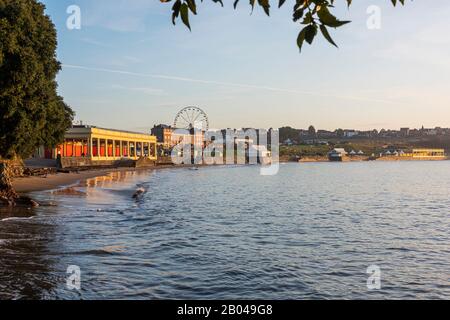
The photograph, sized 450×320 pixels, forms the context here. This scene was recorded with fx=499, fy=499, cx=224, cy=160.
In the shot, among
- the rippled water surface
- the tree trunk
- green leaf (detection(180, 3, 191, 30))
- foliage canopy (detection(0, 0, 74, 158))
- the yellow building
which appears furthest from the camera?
the yellow building

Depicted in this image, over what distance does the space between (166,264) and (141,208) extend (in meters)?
21.2

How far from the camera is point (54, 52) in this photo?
45625 millimetres

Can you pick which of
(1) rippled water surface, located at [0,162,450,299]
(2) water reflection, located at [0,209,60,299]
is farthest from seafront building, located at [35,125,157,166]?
(2) water reflection, located at [0,209,60,299]

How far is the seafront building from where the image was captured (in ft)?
327

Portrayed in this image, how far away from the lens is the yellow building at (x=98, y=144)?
10544 centimetres

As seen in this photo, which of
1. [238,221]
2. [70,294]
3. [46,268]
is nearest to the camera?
[70,294]

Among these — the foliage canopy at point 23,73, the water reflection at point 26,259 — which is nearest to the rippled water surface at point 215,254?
the water reflection at point 26,259

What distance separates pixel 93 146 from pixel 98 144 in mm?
2405

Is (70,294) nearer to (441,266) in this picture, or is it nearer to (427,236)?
(441,266)

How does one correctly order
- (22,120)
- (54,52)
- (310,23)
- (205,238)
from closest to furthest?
(310,23), (205,238), (22,120), (54,52)

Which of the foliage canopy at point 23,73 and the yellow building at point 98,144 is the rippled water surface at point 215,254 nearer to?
the foliage canopy at point 23,73

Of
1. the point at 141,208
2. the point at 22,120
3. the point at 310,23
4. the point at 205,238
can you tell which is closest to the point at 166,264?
the point at 205,238

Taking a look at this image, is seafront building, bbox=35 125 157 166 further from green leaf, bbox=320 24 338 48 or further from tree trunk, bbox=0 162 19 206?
green leaf, bbox=320 24 338 48

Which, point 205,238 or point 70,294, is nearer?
point 70,294
